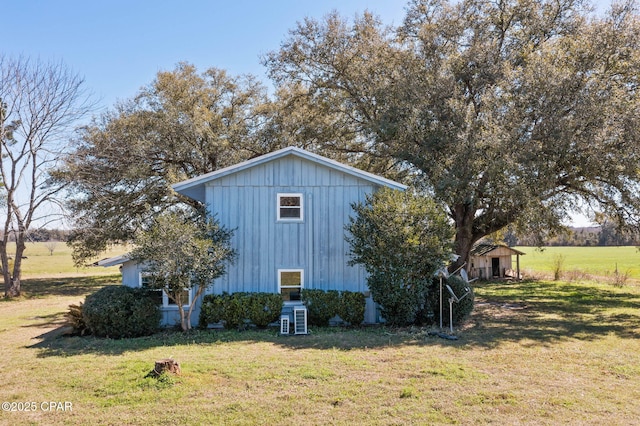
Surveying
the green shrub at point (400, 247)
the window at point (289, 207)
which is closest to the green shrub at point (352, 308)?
the green shrub at point (400, 247)

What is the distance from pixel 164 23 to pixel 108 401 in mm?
13674

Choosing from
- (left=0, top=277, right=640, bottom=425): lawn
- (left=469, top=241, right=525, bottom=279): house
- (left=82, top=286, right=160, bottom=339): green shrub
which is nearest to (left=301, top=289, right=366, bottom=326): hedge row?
(left=0, top=277, right=640, bottom=425): lawn

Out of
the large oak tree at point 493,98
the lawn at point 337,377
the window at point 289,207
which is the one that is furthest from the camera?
the large oak tree at point 493,98

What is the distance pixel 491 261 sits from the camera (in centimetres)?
2927

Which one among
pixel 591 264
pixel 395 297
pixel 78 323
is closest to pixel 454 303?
pixel 395 297

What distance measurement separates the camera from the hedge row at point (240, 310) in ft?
40.4

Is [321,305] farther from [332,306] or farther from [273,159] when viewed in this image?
[273,159]

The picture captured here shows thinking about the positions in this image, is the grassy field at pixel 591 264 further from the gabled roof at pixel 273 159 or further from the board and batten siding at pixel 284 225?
the board and batten siding at pixel 284 225

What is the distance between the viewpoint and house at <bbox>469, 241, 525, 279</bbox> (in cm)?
2839

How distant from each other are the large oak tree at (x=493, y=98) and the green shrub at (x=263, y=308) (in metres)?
7.96

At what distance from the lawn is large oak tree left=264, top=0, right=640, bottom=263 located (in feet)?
18.5

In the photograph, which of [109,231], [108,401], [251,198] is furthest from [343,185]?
[109,231]

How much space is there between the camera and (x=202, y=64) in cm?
2548

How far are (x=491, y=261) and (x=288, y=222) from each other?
66.5ft
